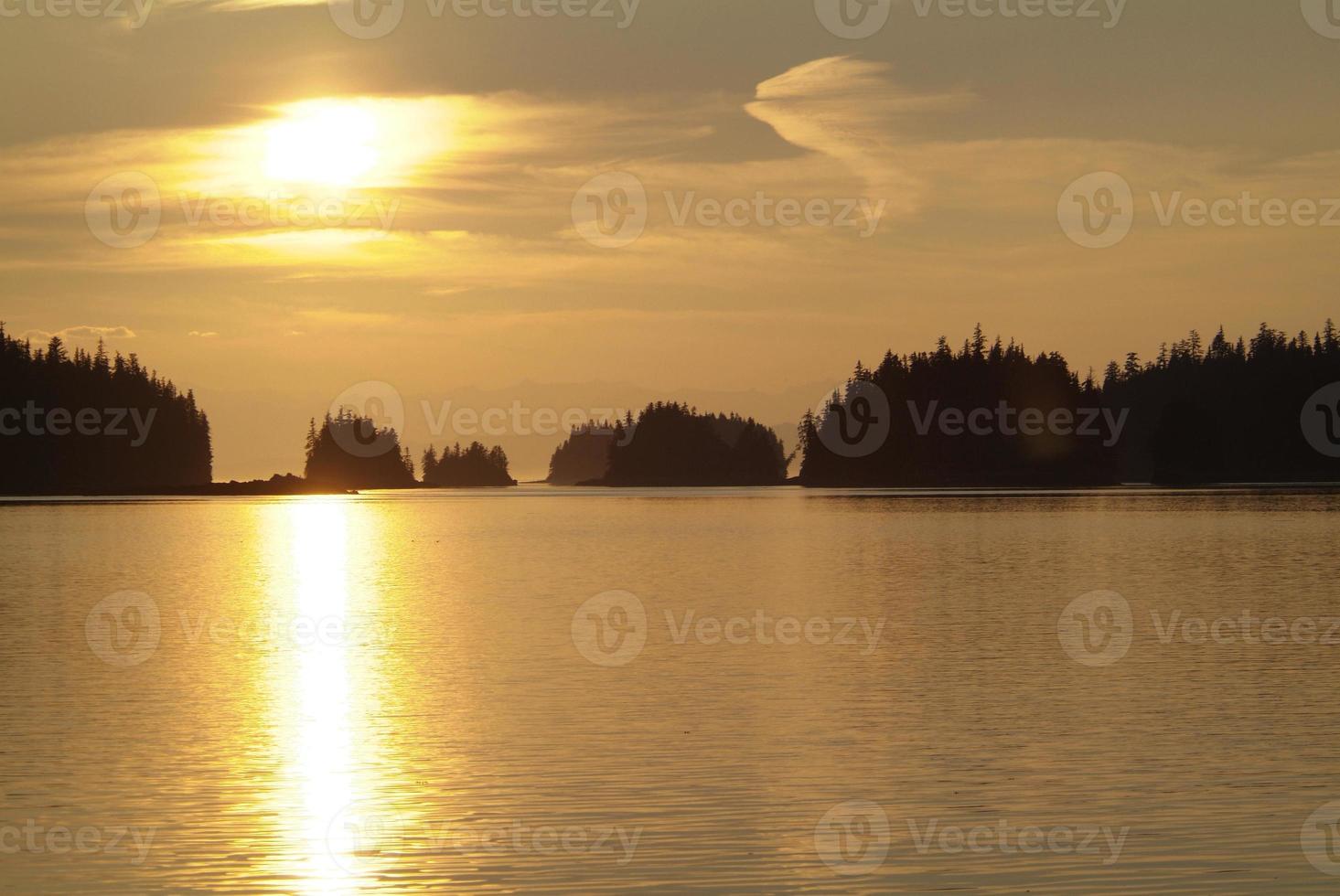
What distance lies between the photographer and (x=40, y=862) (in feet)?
57.4

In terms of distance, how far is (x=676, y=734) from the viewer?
25.7 meters

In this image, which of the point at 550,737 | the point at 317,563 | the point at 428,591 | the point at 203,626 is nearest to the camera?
the point at 550,737

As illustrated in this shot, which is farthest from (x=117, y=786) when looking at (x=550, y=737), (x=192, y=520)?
(x=192, y=520)

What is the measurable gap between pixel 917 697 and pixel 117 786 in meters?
15.8

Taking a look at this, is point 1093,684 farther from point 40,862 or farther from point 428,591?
point 428,591

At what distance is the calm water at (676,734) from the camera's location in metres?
17.5

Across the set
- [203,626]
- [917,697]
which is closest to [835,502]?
[203,626]

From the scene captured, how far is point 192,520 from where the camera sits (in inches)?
5723

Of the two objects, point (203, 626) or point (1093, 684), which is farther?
point (203, 626)

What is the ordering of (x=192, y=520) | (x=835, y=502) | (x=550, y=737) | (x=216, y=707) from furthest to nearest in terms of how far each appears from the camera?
1. (x=835, y=502)
2. (x=192, y=520)
3. (x=216, y=707)
4. (x=550, y=737)

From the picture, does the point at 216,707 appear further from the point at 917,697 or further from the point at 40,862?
the point at 917,697

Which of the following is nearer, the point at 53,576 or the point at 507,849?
the point at 507,849

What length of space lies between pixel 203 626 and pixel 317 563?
110 ft

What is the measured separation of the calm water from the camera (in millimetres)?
17453
